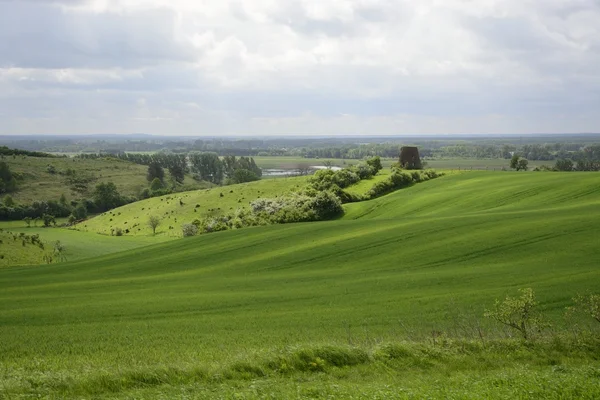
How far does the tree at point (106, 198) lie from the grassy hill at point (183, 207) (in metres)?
34.5

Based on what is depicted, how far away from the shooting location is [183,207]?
12031 cm

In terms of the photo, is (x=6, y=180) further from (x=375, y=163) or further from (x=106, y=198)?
(x=375, y=163)

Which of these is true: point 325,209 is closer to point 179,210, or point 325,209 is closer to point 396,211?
point 396,211

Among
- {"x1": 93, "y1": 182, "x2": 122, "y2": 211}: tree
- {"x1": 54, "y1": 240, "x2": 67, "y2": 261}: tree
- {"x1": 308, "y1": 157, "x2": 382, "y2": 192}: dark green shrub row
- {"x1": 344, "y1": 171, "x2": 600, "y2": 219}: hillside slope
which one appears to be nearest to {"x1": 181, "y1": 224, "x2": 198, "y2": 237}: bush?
{"x1": 54, "y1": 240, "x2": 67, "y2": 261}: tree

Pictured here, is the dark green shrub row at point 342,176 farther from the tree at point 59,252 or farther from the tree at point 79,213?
the tree at point 79,213

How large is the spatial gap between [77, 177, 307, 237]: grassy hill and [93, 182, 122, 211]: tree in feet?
113

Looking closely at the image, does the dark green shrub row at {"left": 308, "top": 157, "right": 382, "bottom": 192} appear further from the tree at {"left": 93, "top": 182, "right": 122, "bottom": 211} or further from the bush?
the tree at {"left": 93, "top": 182, "right": 122, "bottom": 211}

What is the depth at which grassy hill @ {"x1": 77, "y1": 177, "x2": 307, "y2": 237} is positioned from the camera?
11138 centimetres

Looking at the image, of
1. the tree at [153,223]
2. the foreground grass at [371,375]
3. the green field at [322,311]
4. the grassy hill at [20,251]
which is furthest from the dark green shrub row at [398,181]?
the foreground grass at [371,375]

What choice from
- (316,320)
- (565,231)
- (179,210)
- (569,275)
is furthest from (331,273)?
(179,210)

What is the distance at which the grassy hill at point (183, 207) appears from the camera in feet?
365

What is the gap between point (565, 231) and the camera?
44406 millimetres

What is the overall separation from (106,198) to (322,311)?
150 meters

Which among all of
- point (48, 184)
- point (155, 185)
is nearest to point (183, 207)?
point (155, 185)
